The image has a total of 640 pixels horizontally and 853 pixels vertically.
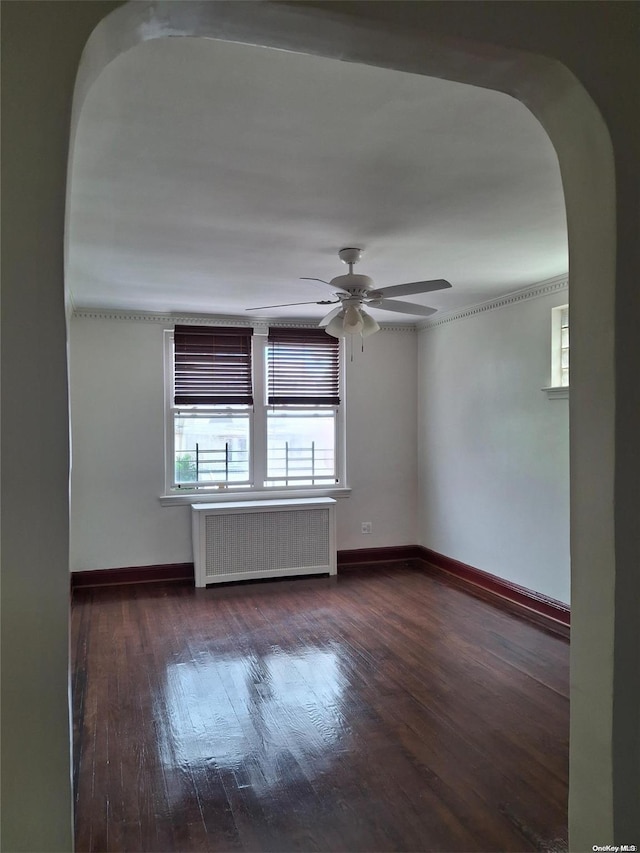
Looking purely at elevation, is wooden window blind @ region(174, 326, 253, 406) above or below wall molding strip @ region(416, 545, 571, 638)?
above

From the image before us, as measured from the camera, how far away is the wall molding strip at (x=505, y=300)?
4277 mm

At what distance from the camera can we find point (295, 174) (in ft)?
7.92

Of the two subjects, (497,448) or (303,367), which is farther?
(303,367)

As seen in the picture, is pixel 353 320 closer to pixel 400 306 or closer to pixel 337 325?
pixel 337 325

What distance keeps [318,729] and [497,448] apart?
9.78ft

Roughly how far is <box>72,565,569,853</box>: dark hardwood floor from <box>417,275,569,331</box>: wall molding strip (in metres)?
2.50

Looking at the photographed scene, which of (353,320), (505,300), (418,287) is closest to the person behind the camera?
(418,287)

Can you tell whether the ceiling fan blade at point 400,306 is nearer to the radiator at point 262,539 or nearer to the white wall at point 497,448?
the white wall at point 497,448

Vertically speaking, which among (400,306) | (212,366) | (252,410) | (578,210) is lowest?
(252,410)

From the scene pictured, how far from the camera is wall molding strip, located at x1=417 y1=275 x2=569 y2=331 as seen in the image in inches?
168

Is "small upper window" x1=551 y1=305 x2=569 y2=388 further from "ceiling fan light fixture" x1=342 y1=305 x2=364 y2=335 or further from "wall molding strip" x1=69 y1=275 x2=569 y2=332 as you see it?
"ceiling fan light fixture" x1=342 y1=305 x2=364 y2=335

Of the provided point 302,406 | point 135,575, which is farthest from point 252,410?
point 135,575

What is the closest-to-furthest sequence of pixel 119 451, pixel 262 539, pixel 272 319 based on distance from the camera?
1. pixel 119 451
2. pixel 262 539
3. pixel 272 319

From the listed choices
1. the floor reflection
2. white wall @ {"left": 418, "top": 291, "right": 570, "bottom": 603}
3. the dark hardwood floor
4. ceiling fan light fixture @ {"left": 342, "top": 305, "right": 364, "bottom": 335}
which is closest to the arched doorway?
the dark hardwood floor
